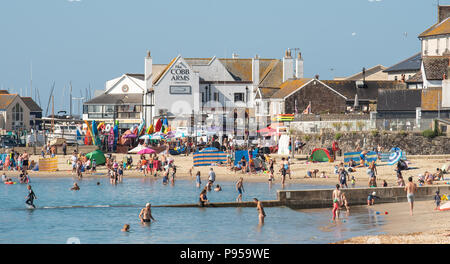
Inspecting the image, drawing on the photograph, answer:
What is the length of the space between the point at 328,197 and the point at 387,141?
24.4m

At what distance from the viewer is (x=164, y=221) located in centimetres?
3534

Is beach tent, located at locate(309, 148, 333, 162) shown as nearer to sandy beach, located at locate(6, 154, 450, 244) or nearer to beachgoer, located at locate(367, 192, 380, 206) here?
sandy beach, located at locate(6, 154, 450, 244)

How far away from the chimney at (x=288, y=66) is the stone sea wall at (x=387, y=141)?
26.5 metres

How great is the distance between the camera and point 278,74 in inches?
3526

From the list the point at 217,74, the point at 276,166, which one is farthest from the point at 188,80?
the point at 276,166

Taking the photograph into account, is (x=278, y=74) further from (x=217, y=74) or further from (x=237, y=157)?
(x=237, y=157)

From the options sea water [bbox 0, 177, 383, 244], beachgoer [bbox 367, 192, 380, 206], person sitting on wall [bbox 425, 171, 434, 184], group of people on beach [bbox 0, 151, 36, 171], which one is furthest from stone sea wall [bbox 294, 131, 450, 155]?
group of people on beach [bbox 0, 151, 36, 171]

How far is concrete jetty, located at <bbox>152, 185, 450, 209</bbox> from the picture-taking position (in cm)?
3650

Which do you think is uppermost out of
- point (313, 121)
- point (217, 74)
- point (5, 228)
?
point (217, 74)

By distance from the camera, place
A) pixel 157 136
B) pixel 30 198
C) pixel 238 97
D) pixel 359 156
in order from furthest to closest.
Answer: pixel 238 97 → pixel 157 136 → pixel 359 156 → pixel 30 198

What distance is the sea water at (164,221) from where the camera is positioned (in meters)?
31.1

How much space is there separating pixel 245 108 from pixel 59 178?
36734 mm

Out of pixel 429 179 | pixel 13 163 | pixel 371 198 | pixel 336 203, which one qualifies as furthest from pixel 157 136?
pixel 336 203

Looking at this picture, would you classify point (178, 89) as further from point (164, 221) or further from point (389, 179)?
point (164, 221)
